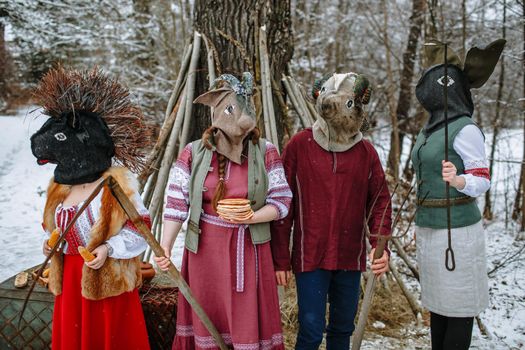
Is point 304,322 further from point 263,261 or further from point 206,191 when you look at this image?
point 206,191

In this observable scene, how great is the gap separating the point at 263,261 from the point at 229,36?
5.93 ft

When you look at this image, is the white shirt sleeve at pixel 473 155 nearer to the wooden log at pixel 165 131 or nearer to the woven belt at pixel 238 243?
the woven belt at pixel 238 243

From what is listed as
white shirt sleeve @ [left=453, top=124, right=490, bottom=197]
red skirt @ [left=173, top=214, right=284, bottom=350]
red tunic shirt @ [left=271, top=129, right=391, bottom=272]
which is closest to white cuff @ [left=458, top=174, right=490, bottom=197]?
white shirt sleeve @ [left=453, top=124, right=490, bottom=197]

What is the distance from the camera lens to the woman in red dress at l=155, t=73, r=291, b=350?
2068 millimetres

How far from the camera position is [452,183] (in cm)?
205

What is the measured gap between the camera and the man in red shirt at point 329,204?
85.7 inches

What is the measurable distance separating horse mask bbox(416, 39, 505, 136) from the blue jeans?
34.6 inches

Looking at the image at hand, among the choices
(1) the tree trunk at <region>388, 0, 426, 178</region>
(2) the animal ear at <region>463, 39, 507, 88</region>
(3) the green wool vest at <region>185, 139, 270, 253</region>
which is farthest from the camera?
(1) the tree trunk at <region>388, 0, 426, 178</region>

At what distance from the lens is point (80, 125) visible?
6.74 ft

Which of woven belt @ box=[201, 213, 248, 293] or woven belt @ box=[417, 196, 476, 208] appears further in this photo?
woven belt @ box=[417, 196, 476, 208]

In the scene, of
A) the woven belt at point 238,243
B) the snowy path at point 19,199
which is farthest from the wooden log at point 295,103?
the snowy path at point 19,199

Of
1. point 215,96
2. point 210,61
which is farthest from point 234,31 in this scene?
point 215,96

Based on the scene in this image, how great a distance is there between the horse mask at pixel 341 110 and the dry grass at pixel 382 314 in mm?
1547

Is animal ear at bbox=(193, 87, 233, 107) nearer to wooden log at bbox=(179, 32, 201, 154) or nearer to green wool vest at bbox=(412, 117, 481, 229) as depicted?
green wool vest at bbox=(412, 117, 481, 229)
